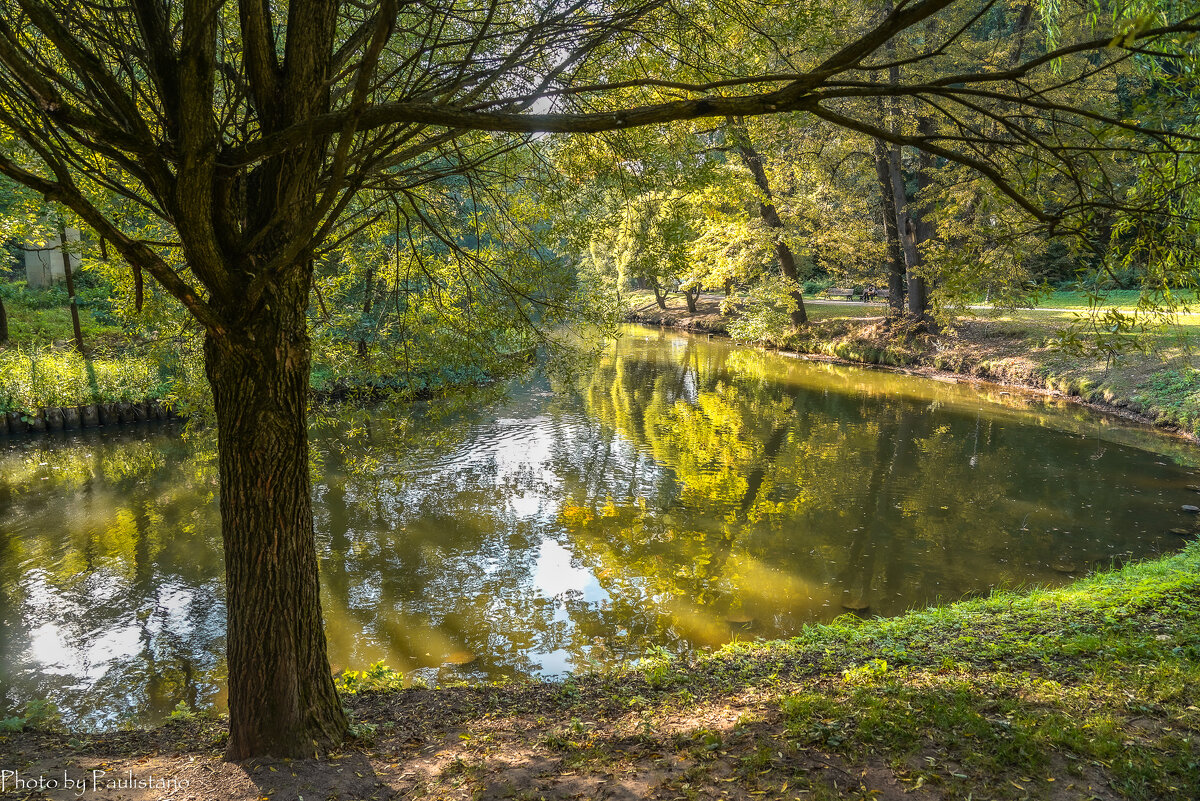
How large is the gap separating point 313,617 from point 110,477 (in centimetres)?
1075

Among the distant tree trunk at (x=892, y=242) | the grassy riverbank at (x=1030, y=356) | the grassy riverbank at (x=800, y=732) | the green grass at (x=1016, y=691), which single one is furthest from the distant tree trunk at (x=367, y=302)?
the distant tree trunk at (x=892, y=242)

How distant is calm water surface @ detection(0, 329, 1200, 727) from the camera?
21.8ft

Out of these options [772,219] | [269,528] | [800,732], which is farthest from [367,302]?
[772,219]

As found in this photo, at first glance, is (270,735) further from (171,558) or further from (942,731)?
(171,558)

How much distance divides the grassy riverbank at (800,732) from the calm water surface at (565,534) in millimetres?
1537

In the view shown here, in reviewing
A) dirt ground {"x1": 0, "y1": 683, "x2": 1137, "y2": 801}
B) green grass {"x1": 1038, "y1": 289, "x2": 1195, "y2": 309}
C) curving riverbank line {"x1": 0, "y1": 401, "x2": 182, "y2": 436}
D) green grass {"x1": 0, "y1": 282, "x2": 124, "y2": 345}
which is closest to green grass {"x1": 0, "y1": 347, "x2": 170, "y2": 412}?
curving riverbank line {"x1": 0, "y1": 401, "x2": 182, "y2": 436}

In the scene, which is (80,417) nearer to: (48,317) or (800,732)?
(48,317)

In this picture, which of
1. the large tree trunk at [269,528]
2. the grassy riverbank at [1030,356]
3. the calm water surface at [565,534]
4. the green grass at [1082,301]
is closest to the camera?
the large tree trunk at [269,528]

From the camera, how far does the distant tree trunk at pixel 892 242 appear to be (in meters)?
22.1

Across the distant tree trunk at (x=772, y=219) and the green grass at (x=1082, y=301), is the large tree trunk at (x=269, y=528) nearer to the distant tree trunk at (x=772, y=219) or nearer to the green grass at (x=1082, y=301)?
the distant tree trunk at (x=772, y=219)

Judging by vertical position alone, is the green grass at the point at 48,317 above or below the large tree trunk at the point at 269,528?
above

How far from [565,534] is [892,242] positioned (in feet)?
58.6

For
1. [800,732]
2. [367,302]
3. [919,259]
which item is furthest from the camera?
[919,259]

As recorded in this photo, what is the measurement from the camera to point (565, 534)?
964 centimetres
